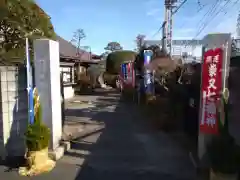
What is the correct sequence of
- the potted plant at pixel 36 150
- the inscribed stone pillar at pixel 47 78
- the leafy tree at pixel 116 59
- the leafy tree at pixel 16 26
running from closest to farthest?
the potted plant at pixel 36 150
the inscribed stone pillar at pixel 47 78
the leafy tree at pixel 16 26
the leafy tree at pixel 116 59

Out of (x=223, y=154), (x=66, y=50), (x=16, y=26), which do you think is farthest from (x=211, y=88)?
(x=66, y=50)

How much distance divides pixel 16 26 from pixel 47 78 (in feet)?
6.57

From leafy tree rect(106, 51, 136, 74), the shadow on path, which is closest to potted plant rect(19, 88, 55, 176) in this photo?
the shadow on path

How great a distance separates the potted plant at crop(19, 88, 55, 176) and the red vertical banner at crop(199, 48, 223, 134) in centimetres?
306

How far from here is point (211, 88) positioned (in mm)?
4133

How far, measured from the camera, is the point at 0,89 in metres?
5.24

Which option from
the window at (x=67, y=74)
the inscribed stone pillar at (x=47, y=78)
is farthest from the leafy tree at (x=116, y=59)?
the inscribed stone pillar at (x=47, y=78)

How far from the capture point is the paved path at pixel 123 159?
470cm

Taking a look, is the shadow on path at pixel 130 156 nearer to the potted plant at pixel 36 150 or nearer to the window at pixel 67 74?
the potted plant at pixel 36 150

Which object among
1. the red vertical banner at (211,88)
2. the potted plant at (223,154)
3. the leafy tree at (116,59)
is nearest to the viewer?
the potted plant at (223,154)

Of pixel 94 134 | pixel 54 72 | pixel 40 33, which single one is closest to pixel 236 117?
pixel 54 72

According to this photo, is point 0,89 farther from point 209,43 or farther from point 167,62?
point 167,62

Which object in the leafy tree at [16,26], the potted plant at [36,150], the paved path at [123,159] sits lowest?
the paved path at [123,159]

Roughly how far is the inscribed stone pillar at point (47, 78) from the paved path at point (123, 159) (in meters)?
0.85
